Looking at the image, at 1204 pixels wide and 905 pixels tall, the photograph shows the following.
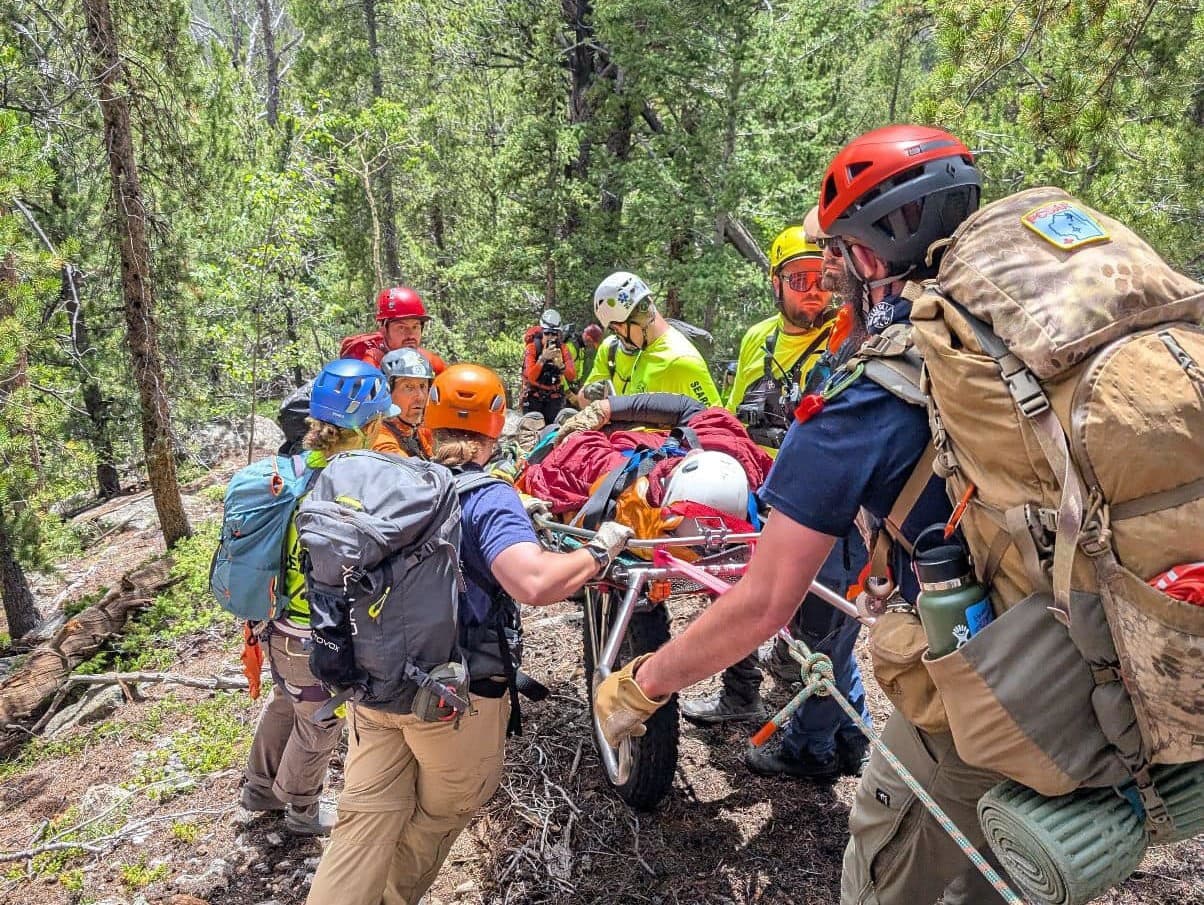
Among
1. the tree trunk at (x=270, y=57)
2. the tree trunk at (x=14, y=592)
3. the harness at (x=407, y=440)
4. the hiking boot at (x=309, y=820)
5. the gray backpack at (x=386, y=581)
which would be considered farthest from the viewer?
the tree trunk at (x=270, y=57)

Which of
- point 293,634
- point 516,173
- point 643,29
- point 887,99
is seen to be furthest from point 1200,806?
point 887,99

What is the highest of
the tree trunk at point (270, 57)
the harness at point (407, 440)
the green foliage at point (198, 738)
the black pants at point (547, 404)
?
the tree trunk at point (270, 57)

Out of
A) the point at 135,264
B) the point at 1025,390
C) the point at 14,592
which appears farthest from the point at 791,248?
the point at 14,592

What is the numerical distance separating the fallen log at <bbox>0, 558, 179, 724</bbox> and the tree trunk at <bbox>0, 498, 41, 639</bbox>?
1322 millimetres

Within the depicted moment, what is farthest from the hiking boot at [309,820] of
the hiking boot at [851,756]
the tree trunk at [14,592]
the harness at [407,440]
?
the tree trunk at [14,592]

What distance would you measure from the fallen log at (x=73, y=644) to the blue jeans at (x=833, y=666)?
6503 millimetres

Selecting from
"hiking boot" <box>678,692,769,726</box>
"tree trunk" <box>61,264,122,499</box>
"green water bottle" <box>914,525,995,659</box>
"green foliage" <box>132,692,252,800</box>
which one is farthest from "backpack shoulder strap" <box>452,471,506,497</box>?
"tree trunk" <box>61,264,122,499</box>

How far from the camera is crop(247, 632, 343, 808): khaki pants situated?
3.46 metres

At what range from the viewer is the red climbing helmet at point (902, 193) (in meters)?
1.87

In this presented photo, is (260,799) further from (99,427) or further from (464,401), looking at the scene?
(99,427)

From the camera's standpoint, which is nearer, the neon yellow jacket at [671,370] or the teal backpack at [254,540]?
the teal backpack at [254,540]

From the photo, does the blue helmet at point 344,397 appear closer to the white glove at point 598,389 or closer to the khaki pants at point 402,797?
the khaki pants at point 402,797

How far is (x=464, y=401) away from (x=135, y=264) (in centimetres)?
833

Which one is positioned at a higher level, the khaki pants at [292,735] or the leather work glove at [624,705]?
the leather work glove at [624,705]
